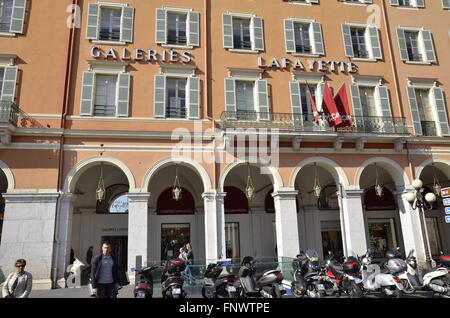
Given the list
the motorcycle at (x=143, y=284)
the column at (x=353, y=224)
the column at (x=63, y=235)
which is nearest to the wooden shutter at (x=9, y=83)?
the column at (x=63, y=235)

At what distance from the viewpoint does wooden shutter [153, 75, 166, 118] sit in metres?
14.0

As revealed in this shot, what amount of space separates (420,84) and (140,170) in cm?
1346

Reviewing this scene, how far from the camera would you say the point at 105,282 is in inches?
270

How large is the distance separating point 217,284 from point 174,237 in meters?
9.32

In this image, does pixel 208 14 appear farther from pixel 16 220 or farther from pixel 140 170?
pixel 16 220

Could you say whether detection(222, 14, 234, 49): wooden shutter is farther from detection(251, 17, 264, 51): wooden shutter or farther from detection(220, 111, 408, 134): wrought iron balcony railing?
detection(220, 111, 408, 134): wrought iron balcony railing

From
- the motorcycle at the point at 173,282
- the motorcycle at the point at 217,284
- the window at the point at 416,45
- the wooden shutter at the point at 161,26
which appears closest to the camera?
the motorcycle at the point at 173,282

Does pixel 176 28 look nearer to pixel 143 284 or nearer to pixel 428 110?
pixel 143 284

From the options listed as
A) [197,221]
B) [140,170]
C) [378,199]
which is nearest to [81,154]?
[140,170]

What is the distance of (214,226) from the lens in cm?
1327

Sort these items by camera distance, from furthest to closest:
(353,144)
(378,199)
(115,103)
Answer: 1. (378,199)
2. (353,144)
3. (115,103)

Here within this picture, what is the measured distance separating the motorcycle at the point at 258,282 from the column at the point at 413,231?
9.16 metres

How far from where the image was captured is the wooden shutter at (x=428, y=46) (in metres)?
17.0

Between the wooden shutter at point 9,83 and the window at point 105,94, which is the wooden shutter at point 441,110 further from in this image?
the wooden shutter at point 9,83
